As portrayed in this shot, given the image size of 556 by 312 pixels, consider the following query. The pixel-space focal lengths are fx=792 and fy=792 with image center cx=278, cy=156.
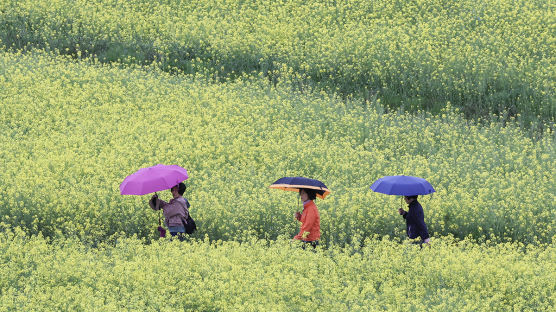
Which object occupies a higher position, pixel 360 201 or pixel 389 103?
pixel 389 103

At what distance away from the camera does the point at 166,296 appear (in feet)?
31.3

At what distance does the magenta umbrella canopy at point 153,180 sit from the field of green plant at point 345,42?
11.6 metres

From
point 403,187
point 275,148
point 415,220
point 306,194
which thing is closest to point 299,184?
point 306,194

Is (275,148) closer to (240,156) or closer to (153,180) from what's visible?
(240,156)

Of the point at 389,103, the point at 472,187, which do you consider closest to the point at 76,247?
the point at 472,187

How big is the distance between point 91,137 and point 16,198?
3775 millimetres

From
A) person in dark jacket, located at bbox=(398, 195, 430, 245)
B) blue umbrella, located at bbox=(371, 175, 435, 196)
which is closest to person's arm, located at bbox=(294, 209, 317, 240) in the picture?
blue umbrella, located at bbox=(371, 175, 435, 196)

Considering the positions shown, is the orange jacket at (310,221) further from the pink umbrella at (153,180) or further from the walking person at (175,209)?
the pink umbrella at (153,180)

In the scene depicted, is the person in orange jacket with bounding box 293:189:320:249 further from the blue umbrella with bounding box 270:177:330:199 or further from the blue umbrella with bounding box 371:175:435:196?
the blue umbrella with bounding box 371:175:435:196

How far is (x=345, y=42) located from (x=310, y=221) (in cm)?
1436

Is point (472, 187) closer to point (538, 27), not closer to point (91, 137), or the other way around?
point (91, 137)

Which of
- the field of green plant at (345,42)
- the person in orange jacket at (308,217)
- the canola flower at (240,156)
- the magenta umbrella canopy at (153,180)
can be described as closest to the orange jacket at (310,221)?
the person in orange jacket at (308,217)

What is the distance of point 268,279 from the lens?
385 inches

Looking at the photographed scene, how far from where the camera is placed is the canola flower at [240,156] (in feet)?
45.1
